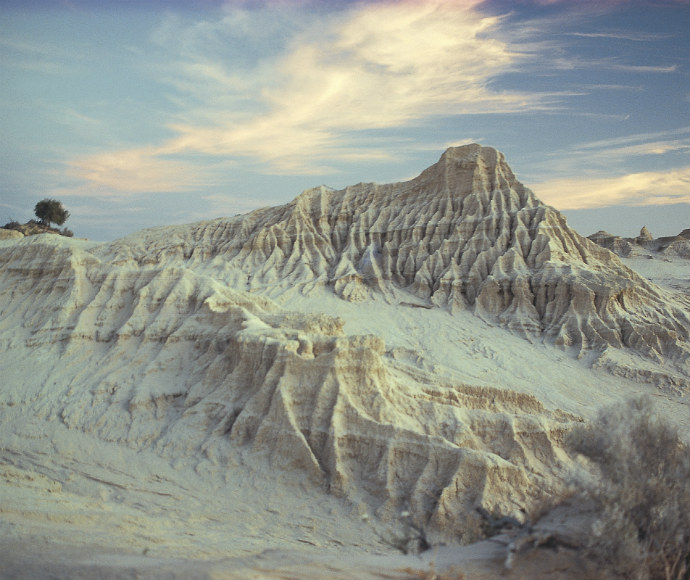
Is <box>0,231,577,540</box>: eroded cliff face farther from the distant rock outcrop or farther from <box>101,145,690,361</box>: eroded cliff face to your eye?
the distant rock outcrop

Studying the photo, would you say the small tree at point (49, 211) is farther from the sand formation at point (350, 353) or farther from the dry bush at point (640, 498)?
the dry bush at point (640, 498)

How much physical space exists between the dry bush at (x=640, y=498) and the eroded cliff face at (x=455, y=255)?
77.9 ft

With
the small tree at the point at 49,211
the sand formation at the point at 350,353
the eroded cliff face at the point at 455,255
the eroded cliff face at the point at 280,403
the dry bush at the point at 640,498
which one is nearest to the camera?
the dry bush at the point at 640,498

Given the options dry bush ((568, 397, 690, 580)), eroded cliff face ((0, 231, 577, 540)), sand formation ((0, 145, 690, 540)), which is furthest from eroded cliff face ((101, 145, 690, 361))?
dry bush ((568, 397, 690, 580))

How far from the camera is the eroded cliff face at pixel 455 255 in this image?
3506cm

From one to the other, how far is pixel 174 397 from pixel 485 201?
3056 cm

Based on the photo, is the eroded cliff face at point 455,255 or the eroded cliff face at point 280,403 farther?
the eroded cliff face at point 455,255

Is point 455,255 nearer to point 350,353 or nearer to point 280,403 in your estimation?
point 350,353

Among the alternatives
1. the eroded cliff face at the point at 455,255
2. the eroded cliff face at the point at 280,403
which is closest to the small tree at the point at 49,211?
the eroded cliff face at the point at 455,255

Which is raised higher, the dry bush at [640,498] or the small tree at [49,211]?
the small tree at [49,211]

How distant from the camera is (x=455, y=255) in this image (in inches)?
1650

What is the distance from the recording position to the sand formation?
49.4 ft

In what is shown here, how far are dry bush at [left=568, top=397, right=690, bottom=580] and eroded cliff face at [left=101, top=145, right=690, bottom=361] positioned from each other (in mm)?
23757

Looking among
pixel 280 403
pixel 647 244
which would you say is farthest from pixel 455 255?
pixel 647 244
